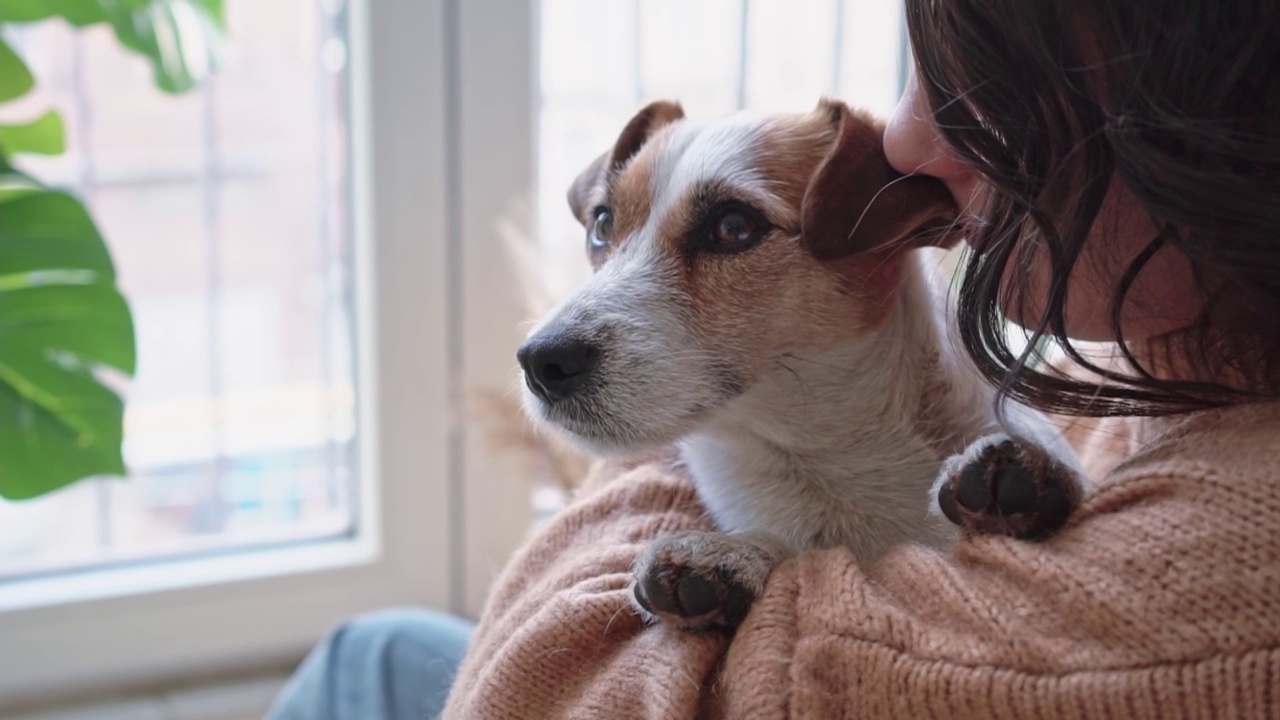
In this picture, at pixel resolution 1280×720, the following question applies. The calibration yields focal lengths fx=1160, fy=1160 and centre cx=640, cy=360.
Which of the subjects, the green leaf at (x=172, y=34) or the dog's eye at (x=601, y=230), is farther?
the green leaf at (x=172, y=34)

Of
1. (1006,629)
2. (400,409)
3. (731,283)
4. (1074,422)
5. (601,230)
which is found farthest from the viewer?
(400,409)

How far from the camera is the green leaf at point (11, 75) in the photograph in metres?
1.26

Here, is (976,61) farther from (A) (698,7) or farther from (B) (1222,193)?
(A) (698,7)

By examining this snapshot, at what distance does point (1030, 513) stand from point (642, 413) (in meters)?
0.34

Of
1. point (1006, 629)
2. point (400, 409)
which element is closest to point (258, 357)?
point (400, 409)

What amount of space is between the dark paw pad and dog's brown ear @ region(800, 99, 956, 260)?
1.00 feet

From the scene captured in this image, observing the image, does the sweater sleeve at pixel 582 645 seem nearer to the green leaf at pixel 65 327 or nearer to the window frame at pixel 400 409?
the green leaf at pixel 65 327

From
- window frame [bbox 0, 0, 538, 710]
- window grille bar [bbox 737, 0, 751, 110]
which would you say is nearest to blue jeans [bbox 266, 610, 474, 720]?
window frame [bbox 0, 0, 538, 710]

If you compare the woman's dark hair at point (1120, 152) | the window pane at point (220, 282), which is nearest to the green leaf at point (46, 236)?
the window pane at point (220, 282)

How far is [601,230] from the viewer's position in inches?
44.9

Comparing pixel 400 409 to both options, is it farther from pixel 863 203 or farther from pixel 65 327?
pixel 863 203

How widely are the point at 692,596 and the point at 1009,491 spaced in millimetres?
230

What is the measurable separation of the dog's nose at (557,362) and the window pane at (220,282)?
3.04 ft

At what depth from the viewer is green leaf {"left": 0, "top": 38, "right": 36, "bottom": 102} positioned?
126 cm
